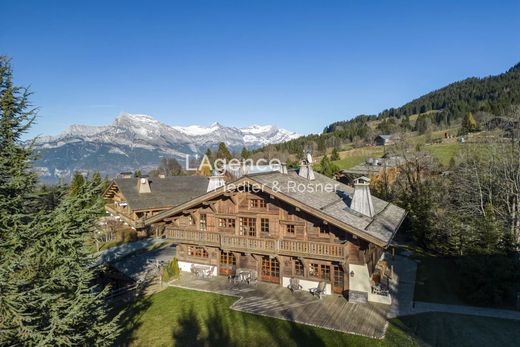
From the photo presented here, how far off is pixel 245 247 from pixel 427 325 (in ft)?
36.0

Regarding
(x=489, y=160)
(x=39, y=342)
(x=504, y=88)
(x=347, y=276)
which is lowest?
(x=347, y=276)

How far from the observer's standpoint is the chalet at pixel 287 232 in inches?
792

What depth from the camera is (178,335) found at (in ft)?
56.3

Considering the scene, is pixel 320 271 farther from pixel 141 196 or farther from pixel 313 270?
pixel 141 196

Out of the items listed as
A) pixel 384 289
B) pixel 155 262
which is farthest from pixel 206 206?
pixel 384 289

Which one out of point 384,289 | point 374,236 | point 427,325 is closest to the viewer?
point 427,325

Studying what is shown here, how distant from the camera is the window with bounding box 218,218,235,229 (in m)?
24.1

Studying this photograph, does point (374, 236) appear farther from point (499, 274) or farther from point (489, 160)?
point (489, 160)

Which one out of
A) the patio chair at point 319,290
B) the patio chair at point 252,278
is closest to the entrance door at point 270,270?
the patio chair at point 252,278

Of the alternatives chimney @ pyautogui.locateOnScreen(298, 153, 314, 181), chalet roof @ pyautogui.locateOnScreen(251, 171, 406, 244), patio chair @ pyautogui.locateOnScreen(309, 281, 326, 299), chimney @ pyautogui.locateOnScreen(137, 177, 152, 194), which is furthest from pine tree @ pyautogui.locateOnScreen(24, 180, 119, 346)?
chimney @ pyautogui.locateOnScreen(137, 177, 152, 194)

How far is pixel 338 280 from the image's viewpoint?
21016 millimetres

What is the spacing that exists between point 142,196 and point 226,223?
2544cm

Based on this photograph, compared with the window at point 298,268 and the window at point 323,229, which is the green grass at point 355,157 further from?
the window at point 323,229

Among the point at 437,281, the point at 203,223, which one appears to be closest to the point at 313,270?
the point at 437,281
